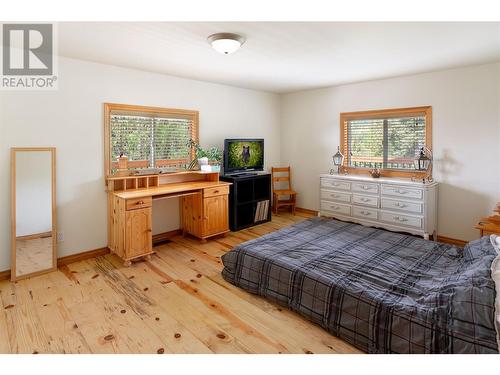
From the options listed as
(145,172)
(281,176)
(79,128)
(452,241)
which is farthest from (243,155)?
(452,241)

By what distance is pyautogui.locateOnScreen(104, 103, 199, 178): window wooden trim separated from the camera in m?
3.72

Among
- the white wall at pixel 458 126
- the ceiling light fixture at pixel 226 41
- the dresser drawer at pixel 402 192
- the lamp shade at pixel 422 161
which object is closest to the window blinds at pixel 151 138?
the ceiling light fixture at pixel 226 41

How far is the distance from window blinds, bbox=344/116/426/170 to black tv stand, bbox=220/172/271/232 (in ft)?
5.18

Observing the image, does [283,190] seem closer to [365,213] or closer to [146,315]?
[365,213]

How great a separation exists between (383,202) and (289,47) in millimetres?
2585

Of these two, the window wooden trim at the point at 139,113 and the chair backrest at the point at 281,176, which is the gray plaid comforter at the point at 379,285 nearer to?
the window wooden trim at the point at 139,113

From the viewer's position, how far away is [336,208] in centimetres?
488

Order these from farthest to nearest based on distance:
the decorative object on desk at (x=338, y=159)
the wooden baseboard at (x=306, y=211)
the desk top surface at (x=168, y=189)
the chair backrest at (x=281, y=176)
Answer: the chair backrest at (x=281, y=176), the wooden baseboard at (x=306, y=211), the decorative object on desk at (x=338, y=159), the desk top surface at (x=168, y=189)

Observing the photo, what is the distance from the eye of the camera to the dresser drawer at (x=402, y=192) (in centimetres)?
397

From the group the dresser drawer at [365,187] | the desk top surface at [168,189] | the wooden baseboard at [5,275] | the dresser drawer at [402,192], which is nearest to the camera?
the wooden baseboard at [5,275]

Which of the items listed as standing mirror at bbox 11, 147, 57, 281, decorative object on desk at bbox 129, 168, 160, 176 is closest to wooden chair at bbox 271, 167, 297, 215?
decorative object on desk at bbox 129, 168, 160, 176

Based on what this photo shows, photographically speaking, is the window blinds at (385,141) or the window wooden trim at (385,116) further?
the window blinds at (385,141)

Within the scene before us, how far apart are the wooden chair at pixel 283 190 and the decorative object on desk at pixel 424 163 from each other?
216 centimetres
